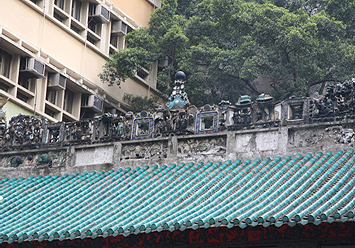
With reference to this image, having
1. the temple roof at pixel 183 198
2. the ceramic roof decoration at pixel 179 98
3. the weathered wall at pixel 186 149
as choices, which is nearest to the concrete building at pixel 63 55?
the weathered wall at pixel 186 149

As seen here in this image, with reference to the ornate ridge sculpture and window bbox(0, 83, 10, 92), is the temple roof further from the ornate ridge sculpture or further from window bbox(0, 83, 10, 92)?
window bbox(0, 83, 10, 92)

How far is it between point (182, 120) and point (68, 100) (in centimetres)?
926

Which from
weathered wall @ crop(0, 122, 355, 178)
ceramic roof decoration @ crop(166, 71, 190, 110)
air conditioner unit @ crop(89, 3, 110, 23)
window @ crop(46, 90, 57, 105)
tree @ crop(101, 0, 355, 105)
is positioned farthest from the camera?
air conditioner unit @ crop(89, 3, 110, 23)

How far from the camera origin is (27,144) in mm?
22625

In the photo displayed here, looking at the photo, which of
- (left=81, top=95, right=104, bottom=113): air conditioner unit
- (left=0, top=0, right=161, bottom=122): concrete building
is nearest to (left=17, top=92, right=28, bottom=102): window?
(left=0, top=0, right=161, bottom=122): concrete building

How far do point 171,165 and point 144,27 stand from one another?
11482 millimetres

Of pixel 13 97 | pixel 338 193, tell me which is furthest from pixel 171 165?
pixel 13 97

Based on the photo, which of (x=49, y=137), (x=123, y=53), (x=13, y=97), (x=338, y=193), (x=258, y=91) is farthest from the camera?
(x=258, y=91)

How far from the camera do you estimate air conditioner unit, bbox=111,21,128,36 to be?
3023cm

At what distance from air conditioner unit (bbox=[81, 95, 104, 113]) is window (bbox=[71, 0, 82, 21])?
3.11 metres

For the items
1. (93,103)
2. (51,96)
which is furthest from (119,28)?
(51,96)

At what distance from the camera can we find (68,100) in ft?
93.7

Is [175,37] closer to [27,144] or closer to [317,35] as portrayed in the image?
[317,35]

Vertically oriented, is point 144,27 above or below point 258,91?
above
